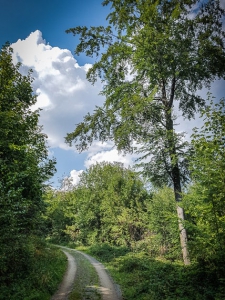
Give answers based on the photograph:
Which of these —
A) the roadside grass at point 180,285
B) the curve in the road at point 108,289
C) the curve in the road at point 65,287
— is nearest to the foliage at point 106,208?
the curve in the road at point 108,289

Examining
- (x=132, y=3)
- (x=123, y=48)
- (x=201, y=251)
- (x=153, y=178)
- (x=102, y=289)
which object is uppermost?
(x=132, y=3)

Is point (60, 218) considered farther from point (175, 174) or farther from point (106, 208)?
point (175, 174)

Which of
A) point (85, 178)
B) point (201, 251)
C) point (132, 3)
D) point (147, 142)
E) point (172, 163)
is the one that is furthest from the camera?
point (85, 178)

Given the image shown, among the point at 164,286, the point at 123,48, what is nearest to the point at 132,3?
the point at 123,48

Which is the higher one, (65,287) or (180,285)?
(180,285)

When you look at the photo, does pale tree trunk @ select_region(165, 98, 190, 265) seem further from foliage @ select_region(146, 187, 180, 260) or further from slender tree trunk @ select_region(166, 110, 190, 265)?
foliage @ select_region(146, 187, 180, 260)

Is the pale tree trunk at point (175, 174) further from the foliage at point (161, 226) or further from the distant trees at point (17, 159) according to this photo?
the foliage at point (161, 226)

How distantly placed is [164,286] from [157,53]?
33.2 feet

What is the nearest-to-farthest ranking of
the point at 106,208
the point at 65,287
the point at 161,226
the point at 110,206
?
1. the point at 65,287
2. the point at 161,226
3. the point at 110,206
4. the point at 106,208

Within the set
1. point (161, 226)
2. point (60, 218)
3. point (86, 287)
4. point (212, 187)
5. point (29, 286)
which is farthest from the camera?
point (60, 218)

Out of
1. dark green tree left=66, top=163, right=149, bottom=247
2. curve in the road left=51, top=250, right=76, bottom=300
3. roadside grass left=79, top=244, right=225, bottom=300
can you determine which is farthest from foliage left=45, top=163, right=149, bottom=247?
roadside grass left=79, top=244, right=225, bottom=300

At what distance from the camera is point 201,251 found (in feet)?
22.6

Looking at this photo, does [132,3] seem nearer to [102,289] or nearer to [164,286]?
[164,286]

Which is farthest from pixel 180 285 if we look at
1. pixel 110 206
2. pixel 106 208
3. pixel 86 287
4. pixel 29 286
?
pixel 106 208
